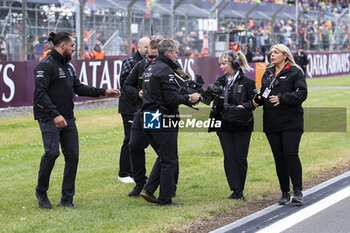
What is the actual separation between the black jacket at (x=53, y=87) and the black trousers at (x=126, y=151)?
1.43 m

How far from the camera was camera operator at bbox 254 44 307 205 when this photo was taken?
7422 mm

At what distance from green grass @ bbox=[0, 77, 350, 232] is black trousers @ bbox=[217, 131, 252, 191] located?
292mm

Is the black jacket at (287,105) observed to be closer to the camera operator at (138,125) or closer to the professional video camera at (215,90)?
the professional video camera at (215,90)

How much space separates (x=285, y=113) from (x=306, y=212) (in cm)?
117

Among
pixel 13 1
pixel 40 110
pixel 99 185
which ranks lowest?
pixel 99 185

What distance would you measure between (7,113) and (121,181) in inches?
373

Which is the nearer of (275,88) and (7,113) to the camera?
A: (275,88)

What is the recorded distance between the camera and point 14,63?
1742 cm

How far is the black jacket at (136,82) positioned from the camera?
7.88 m

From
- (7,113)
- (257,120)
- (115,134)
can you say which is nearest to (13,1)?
(7,113)

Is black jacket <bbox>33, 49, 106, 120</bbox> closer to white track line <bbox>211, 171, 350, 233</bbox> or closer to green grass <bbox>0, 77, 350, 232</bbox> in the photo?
green grass <bbox>0, 77, 350, 232</bbox>

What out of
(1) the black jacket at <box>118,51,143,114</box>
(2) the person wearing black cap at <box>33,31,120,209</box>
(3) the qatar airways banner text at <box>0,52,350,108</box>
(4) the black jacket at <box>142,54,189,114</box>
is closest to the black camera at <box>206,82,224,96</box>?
(4) the black jacket at <box>142,54,189,114</box>

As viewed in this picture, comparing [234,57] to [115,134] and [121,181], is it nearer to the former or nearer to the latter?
[121,181]

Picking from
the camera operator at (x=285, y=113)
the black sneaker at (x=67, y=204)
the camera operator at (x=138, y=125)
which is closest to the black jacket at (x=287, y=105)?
the camera operator at (x=285, y=113)
